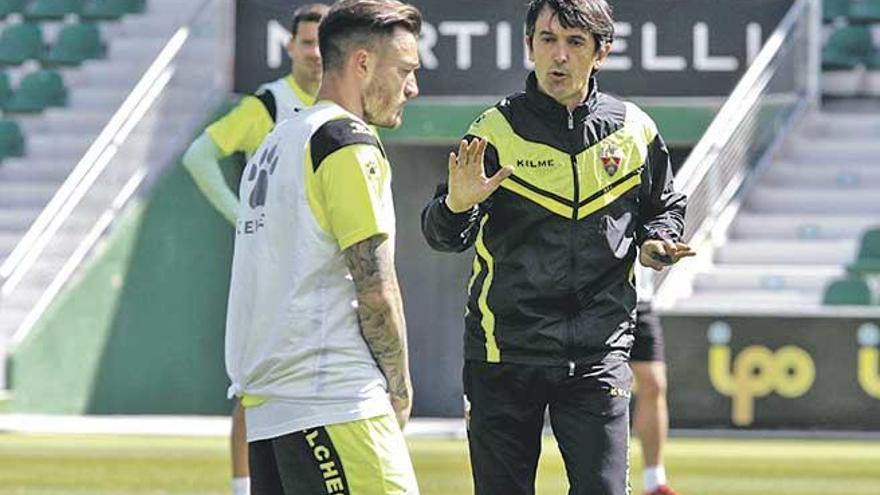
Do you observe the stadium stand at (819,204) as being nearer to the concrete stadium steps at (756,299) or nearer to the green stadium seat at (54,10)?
the concrete stadium steps at (756,299)

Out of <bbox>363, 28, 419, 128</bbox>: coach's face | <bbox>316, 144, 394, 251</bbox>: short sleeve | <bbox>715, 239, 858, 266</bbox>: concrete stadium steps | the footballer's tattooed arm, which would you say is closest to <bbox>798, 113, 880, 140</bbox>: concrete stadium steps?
<bbox>715, 239, 858, 266</bbox>: concrete stadium steps


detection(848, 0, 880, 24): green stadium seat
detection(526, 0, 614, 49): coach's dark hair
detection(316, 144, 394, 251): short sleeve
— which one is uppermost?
detection(848, 0, 880, 24): green stadium seat

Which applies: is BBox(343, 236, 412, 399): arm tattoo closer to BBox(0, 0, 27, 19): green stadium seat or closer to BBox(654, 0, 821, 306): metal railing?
BBox(654, 0, 821, 306): metal railing

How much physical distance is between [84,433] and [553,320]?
10632mm

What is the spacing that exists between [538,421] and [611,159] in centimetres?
85

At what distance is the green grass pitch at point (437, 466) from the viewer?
12125 millimetres

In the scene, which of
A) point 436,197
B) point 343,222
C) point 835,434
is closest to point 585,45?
point 436,197

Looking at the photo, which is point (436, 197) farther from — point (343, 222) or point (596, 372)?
point (343, 222)

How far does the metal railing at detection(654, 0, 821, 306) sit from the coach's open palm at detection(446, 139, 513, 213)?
1115 centimetres

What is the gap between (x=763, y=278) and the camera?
1902cm

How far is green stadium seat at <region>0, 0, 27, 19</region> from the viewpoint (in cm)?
2314

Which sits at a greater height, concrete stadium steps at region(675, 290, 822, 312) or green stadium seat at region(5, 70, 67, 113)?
green stadium seat at region(5, 70, 67, 113)

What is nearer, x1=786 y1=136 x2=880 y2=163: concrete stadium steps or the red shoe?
the red shoe

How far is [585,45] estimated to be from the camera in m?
6.80
